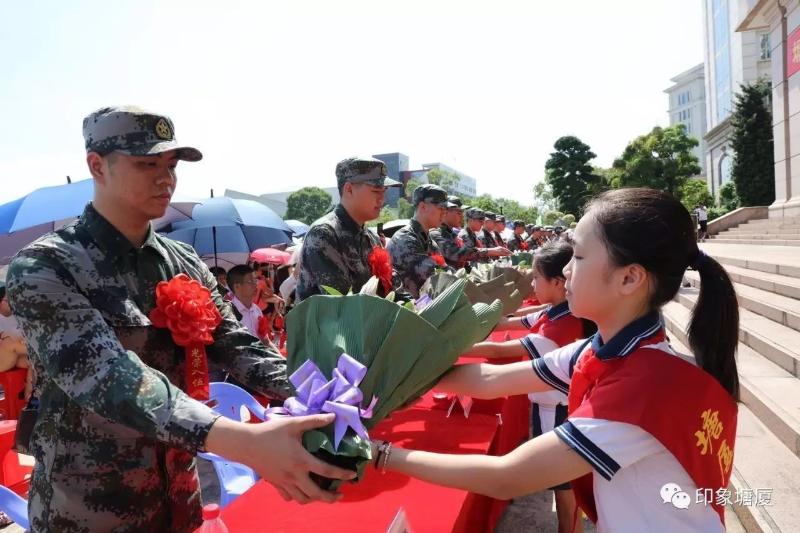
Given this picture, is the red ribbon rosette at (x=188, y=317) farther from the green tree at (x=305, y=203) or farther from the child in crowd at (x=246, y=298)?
the green tree at (x=305, y=203)

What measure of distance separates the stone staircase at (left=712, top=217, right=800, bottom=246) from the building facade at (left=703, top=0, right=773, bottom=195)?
2289 centimetres

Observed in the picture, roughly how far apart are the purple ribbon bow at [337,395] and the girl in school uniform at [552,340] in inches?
49.9

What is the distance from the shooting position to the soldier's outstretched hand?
118 cm

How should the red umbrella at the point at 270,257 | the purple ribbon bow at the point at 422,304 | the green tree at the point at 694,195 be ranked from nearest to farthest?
1. the purple ribbon bow at the point at 422,304
2. the red umbrella at the point at 270,257
3. the green tree at the point at 694,195

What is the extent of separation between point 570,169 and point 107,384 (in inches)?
1854

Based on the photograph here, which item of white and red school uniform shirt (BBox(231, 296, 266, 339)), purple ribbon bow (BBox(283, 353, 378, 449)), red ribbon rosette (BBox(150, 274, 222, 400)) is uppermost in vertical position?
red ribbon rosette (BBox(150, 274, 222, 400))

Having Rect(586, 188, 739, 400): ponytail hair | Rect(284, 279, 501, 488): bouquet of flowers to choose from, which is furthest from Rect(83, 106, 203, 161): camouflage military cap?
Rect(586, 188, 739, 400): ponytail hair

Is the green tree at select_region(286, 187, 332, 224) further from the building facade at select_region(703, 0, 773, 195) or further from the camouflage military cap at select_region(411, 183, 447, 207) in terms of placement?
the camouflage military cap at select_region(411, 183, 447, 207)

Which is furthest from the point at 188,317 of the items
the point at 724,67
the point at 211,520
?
the point at 724,67

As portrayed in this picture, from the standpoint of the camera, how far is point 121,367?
1.30 m

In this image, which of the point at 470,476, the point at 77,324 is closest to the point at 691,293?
the point at 470,476

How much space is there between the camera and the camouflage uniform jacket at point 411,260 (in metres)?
4.75

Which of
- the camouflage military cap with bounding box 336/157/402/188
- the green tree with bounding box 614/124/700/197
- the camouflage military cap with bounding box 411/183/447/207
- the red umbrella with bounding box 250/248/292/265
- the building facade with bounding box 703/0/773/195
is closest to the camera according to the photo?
the camouflage military cap with bounding box 336/157/402/188

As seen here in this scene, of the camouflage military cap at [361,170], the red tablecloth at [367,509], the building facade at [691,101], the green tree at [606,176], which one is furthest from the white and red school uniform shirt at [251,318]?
the building facade at [691,101]
